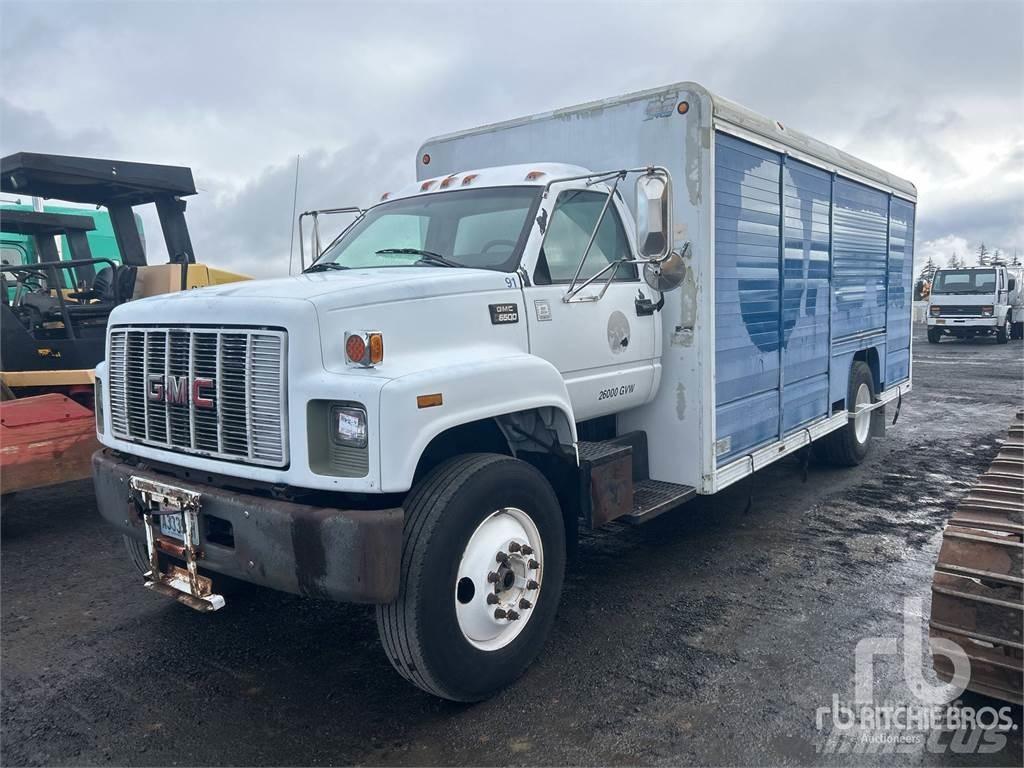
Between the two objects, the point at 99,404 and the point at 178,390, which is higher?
the point at 178,390

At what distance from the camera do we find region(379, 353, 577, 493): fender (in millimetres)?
3189

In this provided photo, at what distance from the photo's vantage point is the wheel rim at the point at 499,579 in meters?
Result: 3.60

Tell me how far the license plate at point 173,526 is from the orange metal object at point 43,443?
2672 millimetres

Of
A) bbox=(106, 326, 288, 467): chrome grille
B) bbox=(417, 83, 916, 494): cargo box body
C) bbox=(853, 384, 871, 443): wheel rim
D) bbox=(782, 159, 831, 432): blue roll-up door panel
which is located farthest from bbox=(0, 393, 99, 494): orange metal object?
bbox=(853, 384, 871, 443): wheel rim

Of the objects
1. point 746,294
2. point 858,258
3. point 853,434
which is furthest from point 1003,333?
point 746,294

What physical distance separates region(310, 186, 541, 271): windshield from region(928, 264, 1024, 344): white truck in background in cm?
2718

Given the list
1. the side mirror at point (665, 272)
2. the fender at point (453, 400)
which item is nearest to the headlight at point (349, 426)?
the fender at point (453, 400)

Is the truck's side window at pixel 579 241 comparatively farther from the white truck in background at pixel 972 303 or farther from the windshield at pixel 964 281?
the windshield at pixel 964 281

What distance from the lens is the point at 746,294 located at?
5594 mm

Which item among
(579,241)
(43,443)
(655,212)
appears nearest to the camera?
(655,212)

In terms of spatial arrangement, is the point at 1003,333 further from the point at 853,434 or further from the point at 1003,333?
the point at 853,434

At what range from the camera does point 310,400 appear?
3279 mm

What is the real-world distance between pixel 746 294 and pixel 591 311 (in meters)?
1.55

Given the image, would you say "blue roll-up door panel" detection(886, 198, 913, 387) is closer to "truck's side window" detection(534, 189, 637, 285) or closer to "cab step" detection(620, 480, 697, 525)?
"cab step" detection(620, 480, 697, 525)
